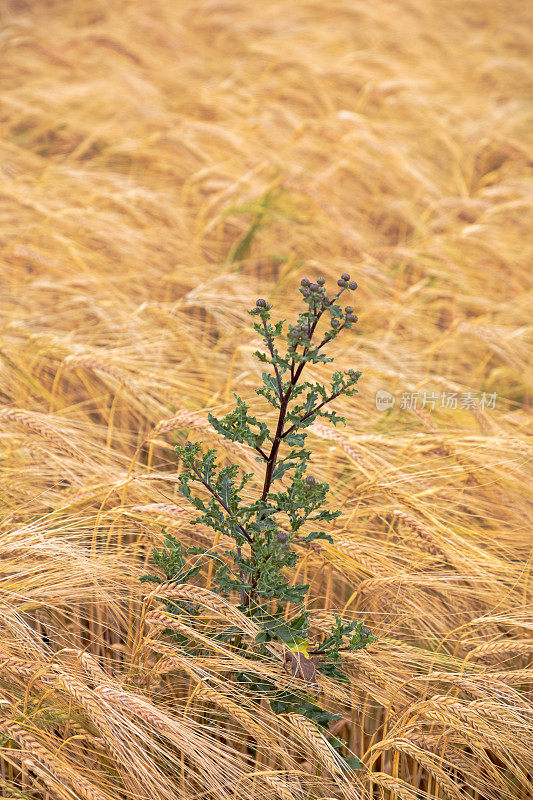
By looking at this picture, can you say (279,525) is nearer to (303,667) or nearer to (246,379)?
(303,667)

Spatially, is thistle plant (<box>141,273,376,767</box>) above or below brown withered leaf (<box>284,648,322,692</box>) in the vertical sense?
above

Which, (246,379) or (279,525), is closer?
(279,525)

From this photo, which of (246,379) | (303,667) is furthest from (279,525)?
(246,379)

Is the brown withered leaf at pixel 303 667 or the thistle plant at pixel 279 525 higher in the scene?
the thistle plant at pixel 279 525

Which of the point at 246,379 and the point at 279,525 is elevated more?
the point at 246,379

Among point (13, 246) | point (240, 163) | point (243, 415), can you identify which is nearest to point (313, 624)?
point (243, 415)

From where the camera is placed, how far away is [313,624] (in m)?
1.14

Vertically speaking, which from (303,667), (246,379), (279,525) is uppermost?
(246,379)

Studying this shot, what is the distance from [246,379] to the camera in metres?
1.73

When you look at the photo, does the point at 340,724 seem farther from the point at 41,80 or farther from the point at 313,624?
the point at 41,80

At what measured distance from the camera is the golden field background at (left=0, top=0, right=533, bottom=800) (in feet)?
3.37

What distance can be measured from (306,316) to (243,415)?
7.0 inches

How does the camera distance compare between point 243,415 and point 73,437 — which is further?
point 73,437

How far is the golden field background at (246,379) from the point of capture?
103 centimetres
